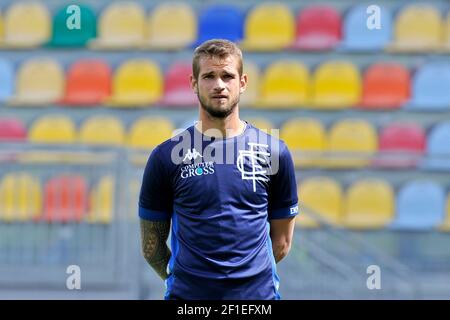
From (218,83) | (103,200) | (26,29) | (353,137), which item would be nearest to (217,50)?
(218,83)

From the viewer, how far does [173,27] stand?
1026 centimetres

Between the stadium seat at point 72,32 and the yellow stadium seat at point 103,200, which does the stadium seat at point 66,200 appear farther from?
the stadium seat at point 72,32

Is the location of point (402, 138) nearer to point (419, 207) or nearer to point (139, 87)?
point (419, 207)

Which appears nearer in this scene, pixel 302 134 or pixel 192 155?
pixel 192 155

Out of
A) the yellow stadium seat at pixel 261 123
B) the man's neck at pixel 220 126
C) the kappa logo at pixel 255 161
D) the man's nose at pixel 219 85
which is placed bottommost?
the yellow stadium seat at pixel 261 123

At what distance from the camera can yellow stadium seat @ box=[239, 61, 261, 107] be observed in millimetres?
9867

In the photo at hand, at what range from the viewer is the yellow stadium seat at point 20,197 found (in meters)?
7.09

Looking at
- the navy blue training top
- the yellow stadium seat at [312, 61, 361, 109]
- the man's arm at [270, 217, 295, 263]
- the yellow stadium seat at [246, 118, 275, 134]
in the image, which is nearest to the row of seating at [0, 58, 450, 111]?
the yellow stadium seat at [312, 61, 361, 109]

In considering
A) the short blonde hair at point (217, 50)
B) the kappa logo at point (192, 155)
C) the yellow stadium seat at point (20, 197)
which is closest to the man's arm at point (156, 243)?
the kappa logo at point (192, 155)

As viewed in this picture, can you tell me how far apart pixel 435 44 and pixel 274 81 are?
6.09ft

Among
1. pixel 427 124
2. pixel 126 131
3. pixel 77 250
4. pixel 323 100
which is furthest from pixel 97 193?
pixel 427 124

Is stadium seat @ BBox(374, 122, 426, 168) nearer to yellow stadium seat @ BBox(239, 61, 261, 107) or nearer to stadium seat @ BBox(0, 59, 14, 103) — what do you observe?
yellow stadium seat @ BBox(239, 61, 261, 107)

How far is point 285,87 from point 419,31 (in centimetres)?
166

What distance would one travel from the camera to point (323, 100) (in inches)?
390
